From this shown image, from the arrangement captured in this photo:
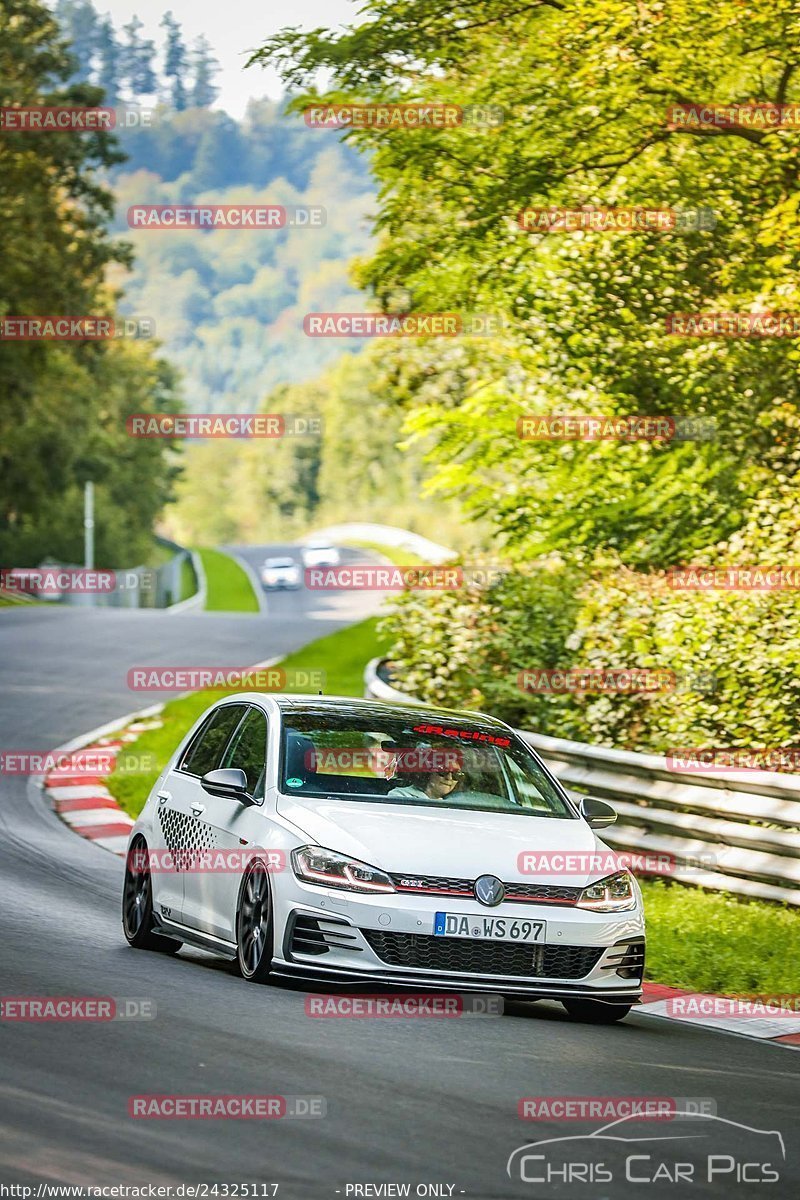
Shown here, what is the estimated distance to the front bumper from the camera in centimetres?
855

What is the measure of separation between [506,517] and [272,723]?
12.9 meters

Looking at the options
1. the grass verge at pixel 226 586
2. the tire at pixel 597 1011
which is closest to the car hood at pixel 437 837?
the tire at pixel 597 1011

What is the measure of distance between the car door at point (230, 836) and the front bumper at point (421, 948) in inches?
25.2

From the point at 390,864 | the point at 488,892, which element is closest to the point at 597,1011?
the point at 488,892

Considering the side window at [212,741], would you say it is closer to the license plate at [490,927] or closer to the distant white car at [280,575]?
the license plate at [490,927]

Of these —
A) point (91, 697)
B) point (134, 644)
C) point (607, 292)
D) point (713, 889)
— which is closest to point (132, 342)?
point (134, 644)

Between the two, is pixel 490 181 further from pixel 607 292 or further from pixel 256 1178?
pixel 256 1178

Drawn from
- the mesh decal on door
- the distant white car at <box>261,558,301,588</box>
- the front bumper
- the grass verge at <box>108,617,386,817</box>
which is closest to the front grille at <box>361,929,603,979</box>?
the front bumper

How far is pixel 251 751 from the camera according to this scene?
32.7 feet

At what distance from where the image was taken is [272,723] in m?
9.90

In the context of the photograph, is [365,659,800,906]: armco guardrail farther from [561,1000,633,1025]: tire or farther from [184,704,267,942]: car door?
[184,704,267,942]: car door

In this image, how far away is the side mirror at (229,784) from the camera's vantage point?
30.9 ft

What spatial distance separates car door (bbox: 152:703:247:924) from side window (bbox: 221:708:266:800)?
0.12 m

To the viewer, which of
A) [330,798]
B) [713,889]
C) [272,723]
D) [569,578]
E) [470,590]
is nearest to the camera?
[330,798]
